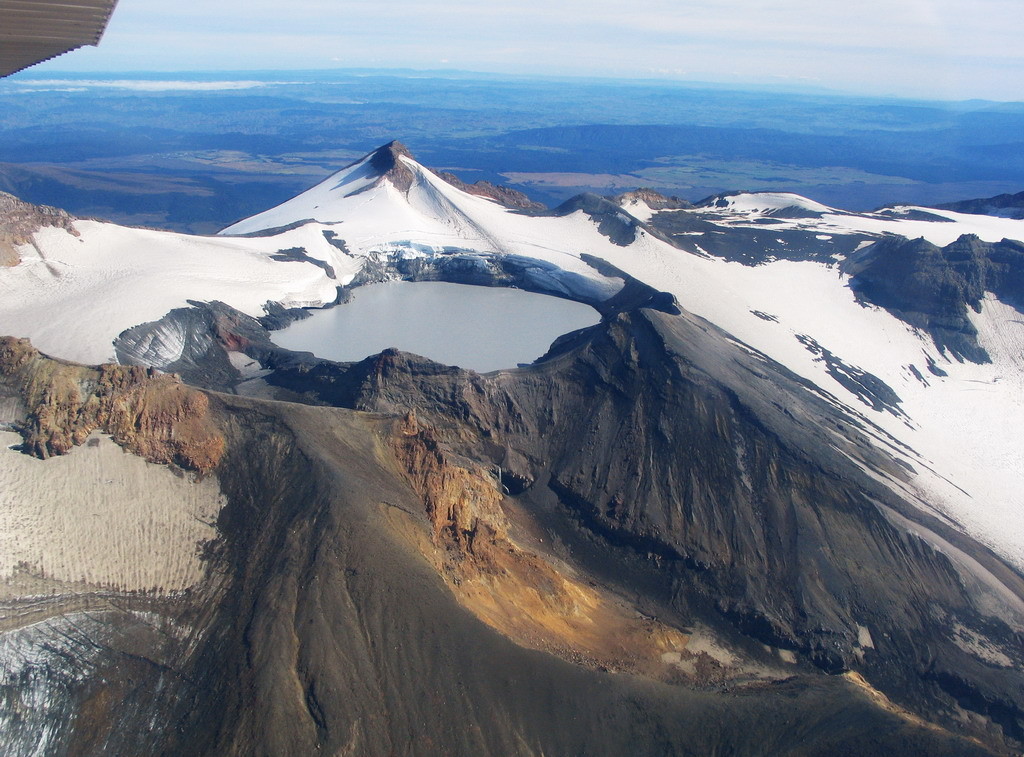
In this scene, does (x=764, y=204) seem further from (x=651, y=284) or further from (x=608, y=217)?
(x=651, y=284)

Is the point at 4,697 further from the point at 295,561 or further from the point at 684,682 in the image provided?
the point at 684,682

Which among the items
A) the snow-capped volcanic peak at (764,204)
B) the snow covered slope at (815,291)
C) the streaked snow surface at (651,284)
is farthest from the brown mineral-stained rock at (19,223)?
the snow-capped volcanic peak at (764,204)

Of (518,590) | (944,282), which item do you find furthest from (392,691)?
(944,282)

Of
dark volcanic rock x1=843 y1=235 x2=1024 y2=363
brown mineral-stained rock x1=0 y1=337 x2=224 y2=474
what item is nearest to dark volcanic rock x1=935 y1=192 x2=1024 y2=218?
dark volcanic rock x1=843 y1=235 x2=1024 y2=363

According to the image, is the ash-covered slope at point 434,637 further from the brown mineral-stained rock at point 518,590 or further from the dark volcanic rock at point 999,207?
the dark volcanic rock at point 999,207

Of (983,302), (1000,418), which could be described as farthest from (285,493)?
(983,302)

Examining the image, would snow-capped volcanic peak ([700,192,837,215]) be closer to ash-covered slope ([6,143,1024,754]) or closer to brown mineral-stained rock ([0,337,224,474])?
ash-covered slope ([6,143,1024,754])
